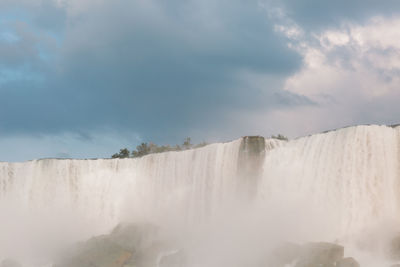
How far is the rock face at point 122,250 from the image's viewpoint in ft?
92.3

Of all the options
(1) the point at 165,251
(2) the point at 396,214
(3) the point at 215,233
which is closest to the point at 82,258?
(1) the point at 165,251

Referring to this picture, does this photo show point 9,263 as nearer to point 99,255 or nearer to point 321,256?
point 99,255

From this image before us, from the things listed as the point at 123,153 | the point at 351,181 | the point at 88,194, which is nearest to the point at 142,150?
the point at 123,153

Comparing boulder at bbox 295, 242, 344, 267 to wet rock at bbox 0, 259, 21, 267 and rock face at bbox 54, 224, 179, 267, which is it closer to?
rock face at bbox 54, 224, 179, 267

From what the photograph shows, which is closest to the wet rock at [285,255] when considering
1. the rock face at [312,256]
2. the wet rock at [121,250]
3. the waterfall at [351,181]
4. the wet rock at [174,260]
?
the rock face at [312,256]

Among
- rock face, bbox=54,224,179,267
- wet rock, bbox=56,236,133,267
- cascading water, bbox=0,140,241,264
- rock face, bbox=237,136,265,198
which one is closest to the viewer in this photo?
wet rock, bbox=56,236,133,267

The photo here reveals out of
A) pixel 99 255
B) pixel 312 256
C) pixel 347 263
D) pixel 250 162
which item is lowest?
pixel 99 255

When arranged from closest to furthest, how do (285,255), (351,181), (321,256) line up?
(321,256)
(285,255)
(351,181)

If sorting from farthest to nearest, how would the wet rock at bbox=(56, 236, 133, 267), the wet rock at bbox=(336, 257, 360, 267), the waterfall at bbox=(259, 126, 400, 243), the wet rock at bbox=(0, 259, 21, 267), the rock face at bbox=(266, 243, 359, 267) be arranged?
the wet rock at bbox=(0, 259, 21, 267) → the wet rock at bbox=(56, 236, 133, 267) → the waterfall at bbox=(259, 126, 400, 243) → the rock face at bbox=(266, 243, 359, 267) → the wet rock at bbox=(336, 257, 360, 267)

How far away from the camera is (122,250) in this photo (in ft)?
95.8

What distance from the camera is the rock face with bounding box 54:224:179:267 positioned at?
28.1m

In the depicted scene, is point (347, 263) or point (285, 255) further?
point (285, 255)

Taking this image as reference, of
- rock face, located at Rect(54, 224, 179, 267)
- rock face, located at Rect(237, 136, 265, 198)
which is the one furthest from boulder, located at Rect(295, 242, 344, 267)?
rock face, located at Rect(54, 224, 179, 267)

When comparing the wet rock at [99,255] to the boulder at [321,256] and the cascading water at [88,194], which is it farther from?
the boulder at [321,256]
